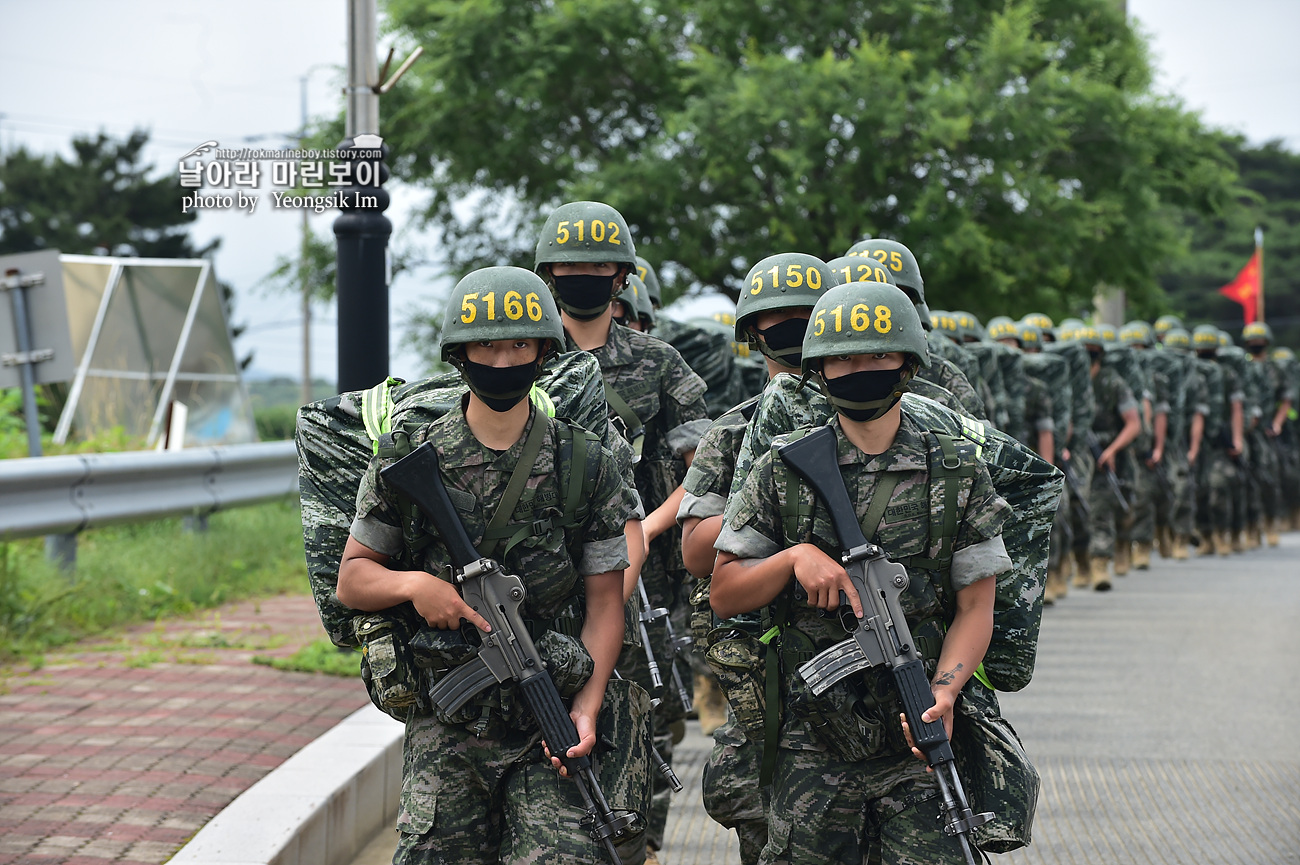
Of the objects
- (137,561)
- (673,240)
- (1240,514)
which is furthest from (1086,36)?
(137,561)

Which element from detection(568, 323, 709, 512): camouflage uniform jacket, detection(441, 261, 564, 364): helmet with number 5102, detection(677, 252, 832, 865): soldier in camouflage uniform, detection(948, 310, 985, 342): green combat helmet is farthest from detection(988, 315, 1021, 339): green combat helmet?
detection(441, 261, 564, 364): helmet with number 5102

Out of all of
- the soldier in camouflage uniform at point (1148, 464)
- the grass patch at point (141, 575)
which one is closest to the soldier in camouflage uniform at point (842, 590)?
the grass patch at point (141, 575)

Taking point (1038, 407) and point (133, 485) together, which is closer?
point (133, 485)

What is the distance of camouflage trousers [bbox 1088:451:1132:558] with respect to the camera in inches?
502

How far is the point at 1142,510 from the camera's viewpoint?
1402 centimetres

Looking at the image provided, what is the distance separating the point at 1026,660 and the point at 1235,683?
5.53 metres

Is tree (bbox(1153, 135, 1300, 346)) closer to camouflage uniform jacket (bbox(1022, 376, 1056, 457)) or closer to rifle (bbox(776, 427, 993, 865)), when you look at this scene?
camouflage uniform jacket (bbox(1022, 376, 1056, 457))

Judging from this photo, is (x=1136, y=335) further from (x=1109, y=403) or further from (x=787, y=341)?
(x=787, y=341)

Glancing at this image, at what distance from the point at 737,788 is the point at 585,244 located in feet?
6.14

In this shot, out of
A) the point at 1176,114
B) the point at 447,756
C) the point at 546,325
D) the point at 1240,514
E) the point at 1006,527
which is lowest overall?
the point at 1240,514

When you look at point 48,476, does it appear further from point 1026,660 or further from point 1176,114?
point 1176,114

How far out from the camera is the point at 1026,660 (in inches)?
147

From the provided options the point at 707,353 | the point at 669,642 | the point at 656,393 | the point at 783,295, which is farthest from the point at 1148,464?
the point at 783,295

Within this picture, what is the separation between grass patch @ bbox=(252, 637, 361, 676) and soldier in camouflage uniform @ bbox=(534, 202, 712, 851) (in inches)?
80.4
